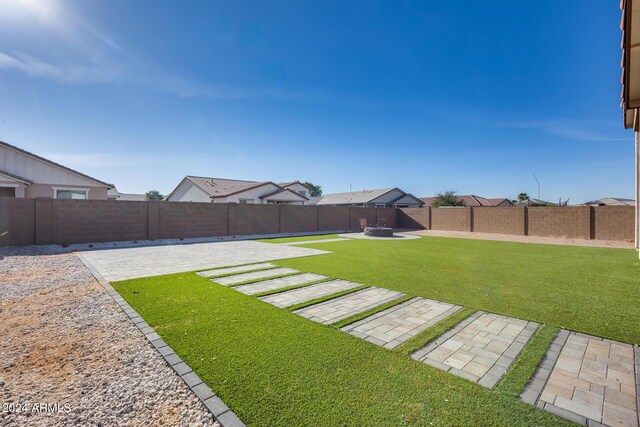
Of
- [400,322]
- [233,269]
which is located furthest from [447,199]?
[400,322]

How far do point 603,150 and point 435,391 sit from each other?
1217 inches

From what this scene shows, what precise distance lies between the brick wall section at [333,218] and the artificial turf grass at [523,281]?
11.1 meters

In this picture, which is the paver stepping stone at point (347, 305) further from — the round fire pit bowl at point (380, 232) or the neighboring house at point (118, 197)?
the neighboring house at point (118, 197)

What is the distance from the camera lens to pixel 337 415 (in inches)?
84.7

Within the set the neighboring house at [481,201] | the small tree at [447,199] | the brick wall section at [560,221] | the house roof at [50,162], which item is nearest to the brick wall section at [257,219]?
the house roof at [50,162]

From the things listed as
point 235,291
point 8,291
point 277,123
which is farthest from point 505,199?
point 8,291

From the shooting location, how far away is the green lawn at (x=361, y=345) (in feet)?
7.26

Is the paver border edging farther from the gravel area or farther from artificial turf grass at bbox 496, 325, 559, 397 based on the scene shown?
artificial turf grass at bbox 496, 325, 559, 397

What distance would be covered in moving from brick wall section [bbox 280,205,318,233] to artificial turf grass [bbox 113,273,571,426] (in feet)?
51.0

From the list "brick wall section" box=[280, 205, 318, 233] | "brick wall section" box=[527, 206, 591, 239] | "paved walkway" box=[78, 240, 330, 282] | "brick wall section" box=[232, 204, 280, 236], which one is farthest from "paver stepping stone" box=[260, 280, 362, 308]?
"brick wall section" box=[527, 206, 591, 239]

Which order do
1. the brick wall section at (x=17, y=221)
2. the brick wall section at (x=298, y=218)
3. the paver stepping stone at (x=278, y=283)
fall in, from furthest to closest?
the brick wall section at (x=298, y=218)
the brick wall section at (x=17, y=221)
the paver stepping stone at (x=278, y=283)

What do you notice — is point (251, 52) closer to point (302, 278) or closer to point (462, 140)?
point (302, 278)

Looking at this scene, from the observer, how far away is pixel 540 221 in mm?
18531

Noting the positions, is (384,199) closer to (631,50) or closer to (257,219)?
(257,219)
